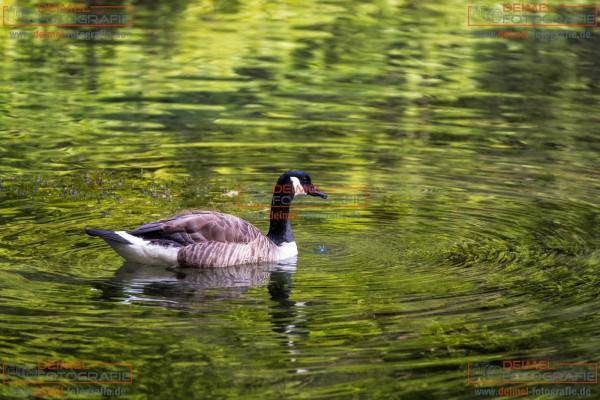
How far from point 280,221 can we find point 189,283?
6.56ft

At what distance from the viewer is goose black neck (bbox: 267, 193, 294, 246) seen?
1529cm

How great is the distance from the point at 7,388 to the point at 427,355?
13.0ft

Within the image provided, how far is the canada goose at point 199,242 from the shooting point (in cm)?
1425

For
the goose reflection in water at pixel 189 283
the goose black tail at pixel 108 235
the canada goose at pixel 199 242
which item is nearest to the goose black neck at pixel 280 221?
the canada goose at pixel 199 242

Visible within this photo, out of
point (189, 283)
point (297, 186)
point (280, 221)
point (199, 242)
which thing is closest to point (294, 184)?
point (297, 186)

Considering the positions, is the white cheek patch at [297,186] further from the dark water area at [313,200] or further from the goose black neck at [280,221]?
the dark water area at [313,200]

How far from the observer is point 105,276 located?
1389 cm

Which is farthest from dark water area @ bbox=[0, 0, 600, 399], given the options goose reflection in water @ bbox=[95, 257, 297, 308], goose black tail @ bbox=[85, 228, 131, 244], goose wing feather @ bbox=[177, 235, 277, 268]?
goose black tail @ bbox=[85, 228, 131, 244]

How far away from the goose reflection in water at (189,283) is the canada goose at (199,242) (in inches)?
4.5

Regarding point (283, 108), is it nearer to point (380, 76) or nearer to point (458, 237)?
point (380, 76)

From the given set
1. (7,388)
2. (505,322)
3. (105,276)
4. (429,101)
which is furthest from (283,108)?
(7,388)

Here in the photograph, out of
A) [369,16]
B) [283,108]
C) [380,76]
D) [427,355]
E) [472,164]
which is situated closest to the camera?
[427,355]

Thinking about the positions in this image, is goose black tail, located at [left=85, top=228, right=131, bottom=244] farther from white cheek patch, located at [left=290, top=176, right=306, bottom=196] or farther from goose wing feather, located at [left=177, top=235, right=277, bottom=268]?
white cheek patch, located at [left=290, top=176, right=306, bottom=196]

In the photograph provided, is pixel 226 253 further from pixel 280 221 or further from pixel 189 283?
pixel 280 221
